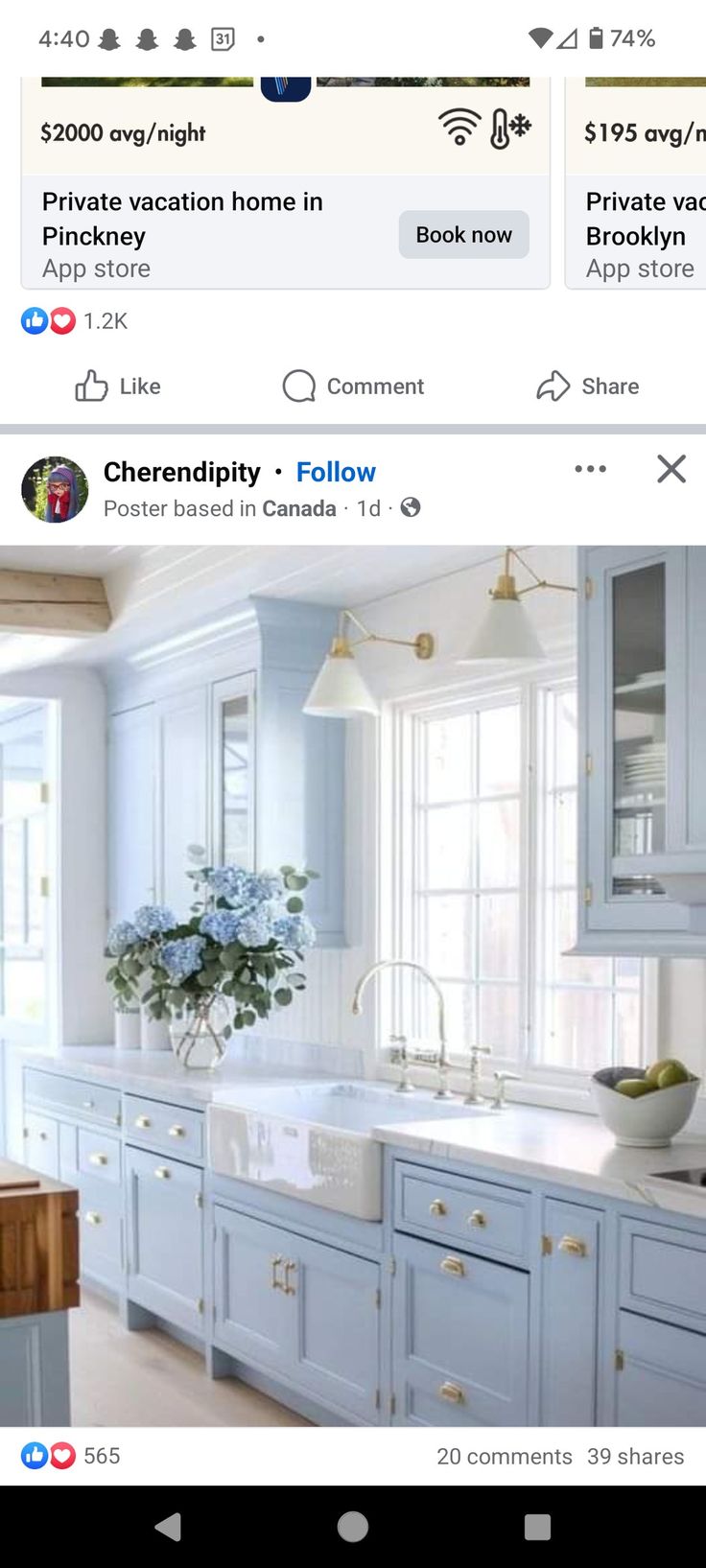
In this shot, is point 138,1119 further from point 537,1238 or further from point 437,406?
point 437,406

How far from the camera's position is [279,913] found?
3.87m

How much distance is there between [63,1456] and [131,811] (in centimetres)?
423

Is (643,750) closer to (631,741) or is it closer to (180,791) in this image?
(631,741)

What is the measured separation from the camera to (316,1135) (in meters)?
3.05

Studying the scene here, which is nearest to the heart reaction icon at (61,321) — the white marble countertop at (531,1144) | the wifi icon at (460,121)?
the wifi icon at (460,121)

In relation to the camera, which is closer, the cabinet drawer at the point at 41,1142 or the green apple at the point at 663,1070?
the green apple at the point at 663,1070

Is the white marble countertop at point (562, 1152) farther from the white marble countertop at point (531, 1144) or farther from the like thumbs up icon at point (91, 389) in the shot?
the like thumbs up icon at point (91, 389)

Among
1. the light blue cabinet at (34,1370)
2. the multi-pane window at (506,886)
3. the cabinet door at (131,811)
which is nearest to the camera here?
the light blue cabinet at (34,1370)

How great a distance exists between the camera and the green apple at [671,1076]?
2.55 m

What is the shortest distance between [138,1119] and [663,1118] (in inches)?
73.6

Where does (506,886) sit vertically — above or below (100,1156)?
above

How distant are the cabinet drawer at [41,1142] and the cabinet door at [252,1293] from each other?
1218 mm
